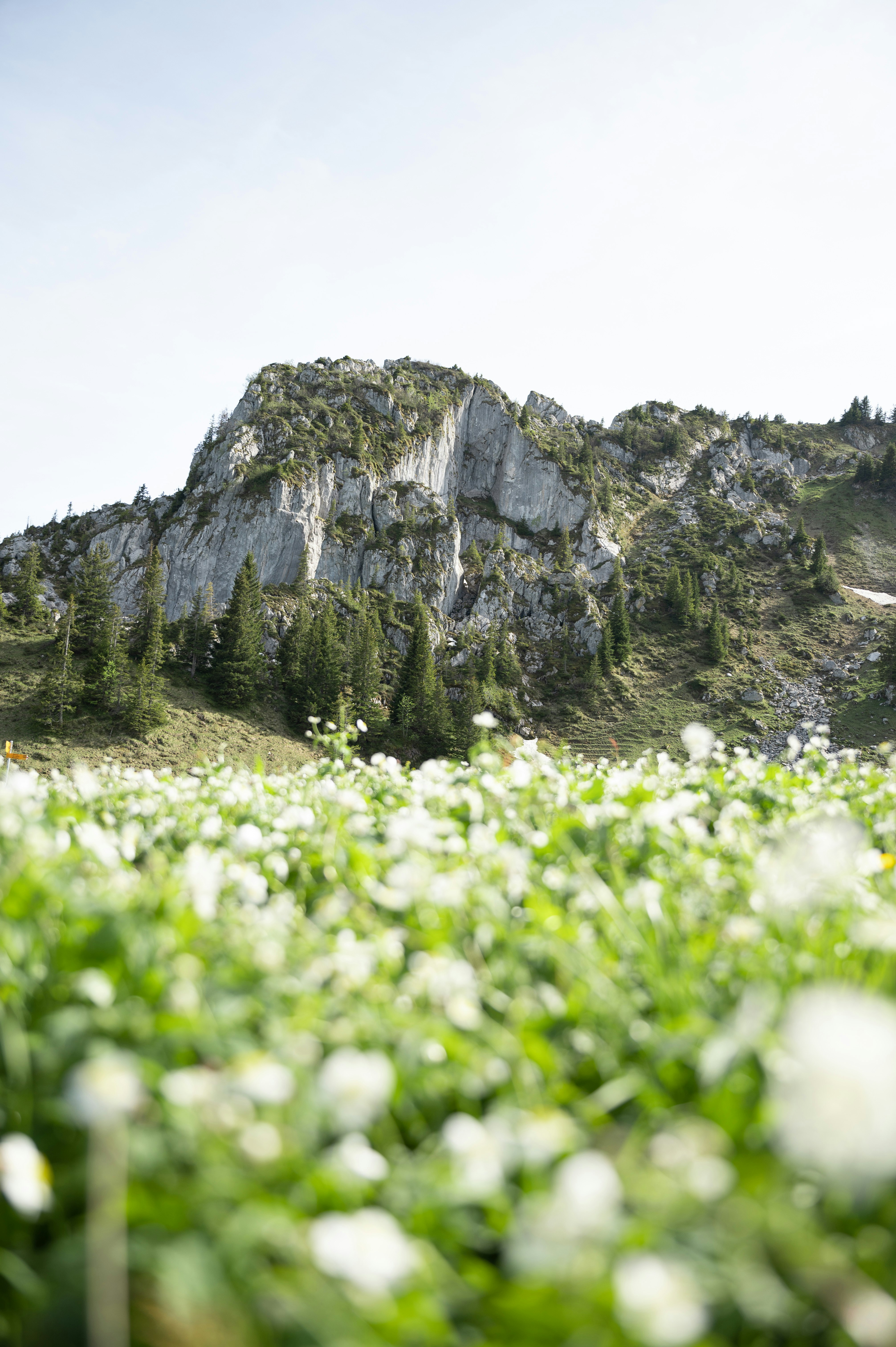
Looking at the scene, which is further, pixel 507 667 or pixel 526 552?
pixel 526 552

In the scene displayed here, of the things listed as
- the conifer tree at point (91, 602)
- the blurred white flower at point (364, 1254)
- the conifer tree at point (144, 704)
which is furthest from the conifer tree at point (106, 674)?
the blurred white flower at point (364, 1254)

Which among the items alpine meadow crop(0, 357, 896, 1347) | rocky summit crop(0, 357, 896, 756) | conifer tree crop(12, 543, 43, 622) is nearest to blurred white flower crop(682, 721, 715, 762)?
alpine meadow crop(0, 357, 896, 1347)

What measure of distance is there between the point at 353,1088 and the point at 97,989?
868mm

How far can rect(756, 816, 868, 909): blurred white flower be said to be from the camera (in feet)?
9.49

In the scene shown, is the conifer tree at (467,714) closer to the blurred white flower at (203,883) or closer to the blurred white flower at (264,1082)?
the blurred white flower at (203,883)

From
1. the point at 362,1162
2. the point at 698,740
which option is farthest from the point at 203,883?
the point at 698,740

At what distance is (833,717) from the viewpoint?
207 ft

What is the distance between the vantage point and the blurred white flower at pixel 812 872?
2.89m

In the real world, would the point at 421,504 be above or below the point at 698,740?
above

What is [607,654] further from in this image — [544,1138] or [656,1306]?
[656,1306]

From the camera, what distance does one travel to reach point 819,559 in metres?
90.7

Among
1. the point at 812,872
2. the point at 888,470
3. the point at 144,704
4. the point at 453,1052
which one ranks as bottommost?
the point at 144,704

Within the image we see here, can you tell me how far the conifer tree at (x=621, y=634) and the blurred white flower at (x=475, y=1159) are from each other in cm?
7711

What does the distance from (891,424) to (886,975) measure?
636ft
